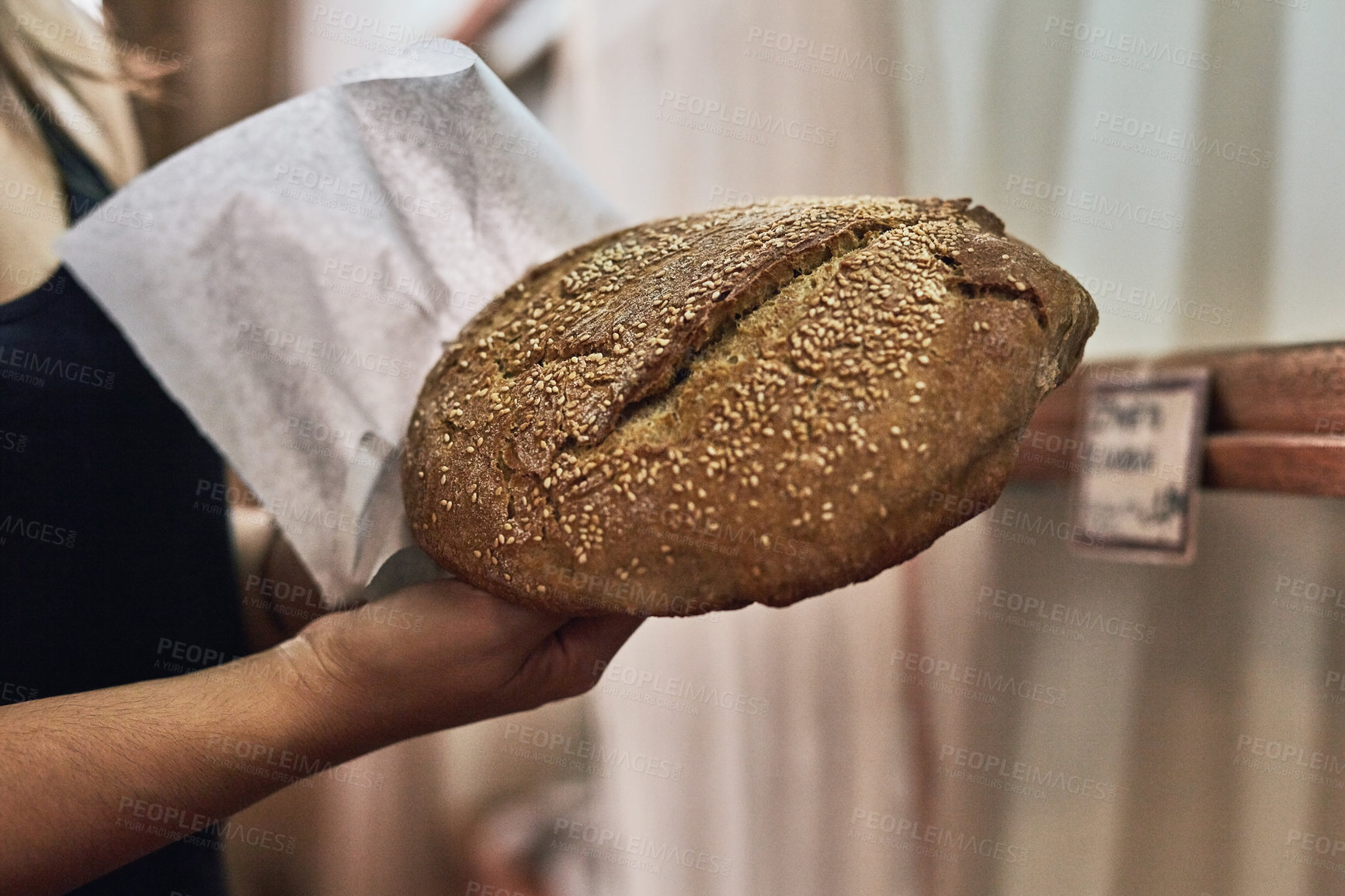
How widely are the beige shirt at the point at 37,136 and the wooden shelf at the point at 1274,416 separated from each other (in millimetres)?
1793

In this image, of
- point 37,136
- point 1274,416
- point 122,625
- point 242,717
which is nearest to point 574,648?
point 242,717

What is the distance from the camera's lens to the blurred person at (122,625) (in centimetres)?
90

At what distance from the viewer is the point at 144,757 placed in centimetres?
91

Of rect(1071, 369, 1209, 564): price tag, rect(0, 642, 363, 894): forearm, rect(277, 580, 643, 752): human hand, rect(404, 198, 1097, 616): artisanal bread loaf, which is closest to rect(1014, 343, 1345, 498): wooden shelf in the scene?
rect(1071, 369, 1209, 564): price tag

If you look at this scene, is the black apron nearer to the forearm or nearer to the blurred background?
the forearm

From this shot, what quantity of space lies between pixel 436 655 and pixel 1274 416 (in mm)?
1156

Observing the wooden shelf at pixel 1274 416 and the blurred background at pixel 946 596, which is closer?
the wooden shelf at pixel 1274 416

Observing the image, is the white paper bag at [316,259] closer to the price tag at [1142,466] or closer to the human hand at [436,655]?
the human hand at [436,655]

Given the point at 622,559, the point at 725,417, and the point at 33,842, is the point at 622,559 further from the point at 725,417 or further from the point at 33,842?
the point at 33,842

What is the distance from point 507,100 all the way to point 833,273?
0.63 meters

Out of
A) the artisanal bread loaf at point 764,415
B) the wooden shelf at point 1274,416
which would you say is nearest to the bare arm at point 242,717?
the artisanal bread loaf at point 764,415

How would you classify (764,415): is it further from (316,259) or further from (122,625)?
(122,625)

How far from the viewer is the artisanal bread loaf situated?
0.73 metres

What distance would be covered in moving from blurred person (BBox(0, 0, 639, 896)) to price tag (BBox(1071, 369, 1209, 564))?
2.72 ft
